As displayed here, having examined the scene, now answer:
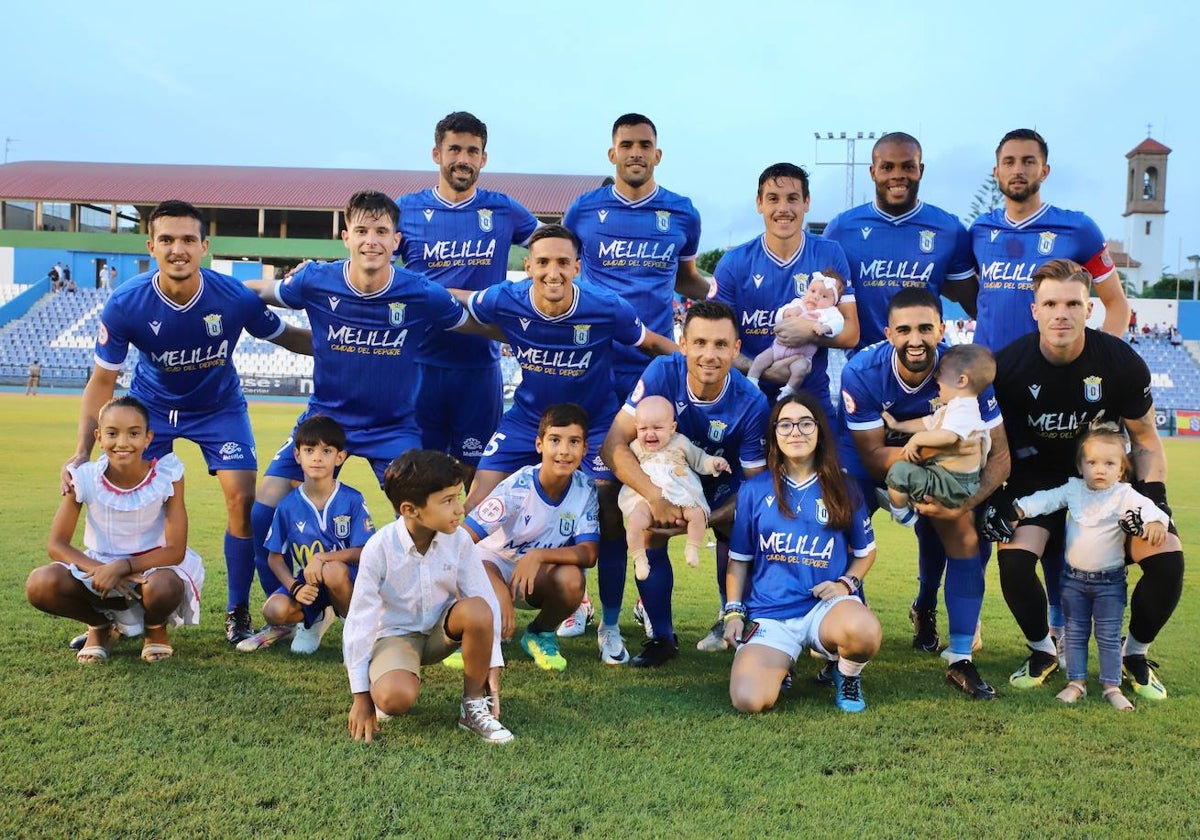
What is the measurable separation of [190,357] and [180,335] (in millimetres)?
120

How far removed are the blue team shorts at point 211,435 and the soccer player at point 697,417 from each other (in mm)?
1854

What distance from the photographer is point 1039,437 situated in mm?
4344

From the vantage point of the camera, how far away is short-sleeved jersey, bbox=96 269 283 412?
4727 mm

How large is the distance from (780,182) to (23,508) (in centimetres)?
684

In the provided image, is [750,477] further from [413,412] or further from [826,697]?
[413,412]

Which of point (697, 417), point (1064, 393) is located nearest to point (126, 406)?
point (697, 417)

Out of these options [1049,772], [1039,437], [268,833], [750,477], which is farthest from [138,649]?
[1039,437]

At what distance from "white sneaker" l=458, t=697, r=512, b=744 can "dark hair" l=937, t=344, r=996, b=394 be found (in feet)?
7.49

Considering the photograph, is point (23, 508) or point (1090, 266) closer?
point (1090, 266)

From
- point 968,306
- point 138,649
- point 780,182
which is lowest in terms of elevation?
point 138,649

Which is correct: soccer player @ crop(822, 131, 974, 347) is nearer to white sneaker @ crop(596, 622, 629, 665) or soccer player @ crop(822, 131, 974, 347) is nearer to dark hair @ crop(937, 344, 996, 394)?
dark hair @ crop(937, 344, 996, 394)

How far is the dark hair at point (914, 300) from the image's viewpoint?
416cm

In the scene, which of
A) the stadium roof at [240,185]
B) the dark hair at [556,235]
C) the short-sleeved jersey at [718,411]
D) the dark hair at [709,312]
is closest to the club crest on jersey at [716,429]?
the short-sleeved jersey at [718,411]

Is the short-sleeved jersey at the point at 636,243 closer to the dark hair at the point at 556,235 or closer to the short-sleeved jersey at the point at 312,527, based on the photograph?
the dark hair at the point at 556,235
